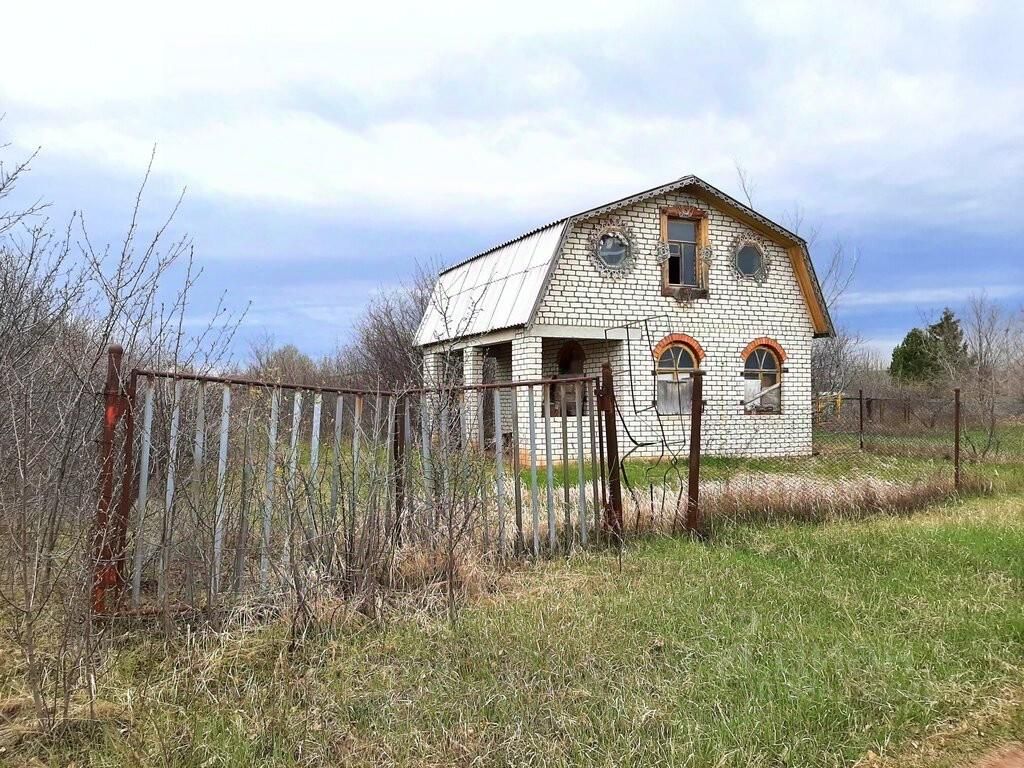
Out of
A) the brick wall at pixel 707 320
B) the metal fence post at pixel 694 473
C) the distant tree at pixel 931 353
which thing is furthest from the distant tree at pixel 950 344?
the metal fence post at pixel 694 473

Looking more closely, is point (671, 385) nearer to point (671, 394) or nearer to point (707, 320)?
point (671, 394)

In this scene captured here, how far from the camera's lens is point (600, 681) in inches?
158

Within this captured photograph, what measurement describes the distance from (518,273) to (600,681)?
41.1 feet

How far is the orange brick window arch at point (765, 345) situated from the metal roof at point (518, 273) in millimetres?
1365

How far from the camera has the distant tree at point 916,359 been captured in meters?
42.8

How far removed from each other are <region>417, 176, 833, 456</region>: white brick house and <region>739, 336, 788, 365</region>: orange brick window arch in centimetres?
3

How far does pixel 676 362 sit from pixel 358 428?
11.9 metres

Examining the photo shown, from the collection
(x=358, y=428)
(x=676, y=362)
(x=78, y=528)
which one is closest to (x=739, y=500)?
(x=358, y=428)

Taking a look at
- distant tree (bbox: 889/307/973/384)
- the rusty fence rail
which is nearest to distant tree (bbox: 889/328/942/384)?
distant tree (bbox: 889/307/973/384)

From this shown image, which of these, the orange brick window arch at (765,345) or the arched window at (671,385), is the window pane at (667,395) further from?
the orange brick window arch at (765,345)

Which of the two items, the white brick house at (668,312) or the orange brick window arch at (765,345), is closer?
the white brick house at (668,312)

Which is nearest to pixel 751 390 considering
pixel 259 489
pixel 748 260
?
pixel 748 260

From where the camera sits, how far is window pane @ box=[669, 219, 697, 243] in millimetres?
16609

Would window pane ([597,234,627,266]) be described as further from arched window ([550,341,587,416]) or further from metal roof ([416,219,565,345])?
arched window ([550,341,587,416])
